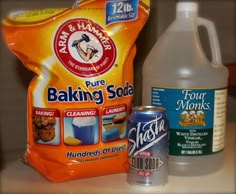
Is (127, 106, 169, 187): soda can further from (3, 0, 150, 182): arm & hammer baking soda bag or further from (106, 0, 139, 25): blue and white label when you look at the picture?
(106, 0, 139, 25): blue and white label

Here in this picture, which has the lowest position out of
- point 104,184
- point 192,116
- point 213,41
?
point 104,184

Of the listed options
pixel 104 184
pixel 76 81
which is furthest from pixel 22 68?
pixel 104 184

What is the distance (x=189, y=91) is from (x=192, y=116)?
5 centimetres

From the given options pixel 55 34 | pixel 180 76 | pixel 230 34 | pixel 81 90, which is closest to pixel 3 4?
pixel 55 34

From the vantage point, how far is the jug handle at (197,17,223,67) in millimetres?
818

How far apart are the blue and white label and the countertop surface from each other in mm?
305

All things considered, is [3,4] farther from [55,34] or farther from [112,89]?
[112,89]

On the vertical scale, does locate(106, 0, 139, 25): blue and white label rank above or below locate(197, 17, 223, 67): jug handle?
above

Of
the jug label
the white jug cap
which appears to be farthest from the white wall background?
the jug label

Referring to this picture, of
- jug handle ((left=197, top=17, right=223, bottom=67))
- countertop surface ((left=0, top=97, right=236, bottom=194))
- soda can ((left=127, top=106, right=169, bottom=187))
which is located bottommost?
countertop surface ((left=0, top=97, right=236, bottom=194))

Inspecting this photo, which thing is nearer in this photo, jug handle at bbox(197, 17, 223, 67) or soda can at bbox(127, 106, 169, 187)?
soda can at bbox(127, 106, 169, 187)

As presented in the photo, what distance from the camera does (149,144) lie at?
71cm

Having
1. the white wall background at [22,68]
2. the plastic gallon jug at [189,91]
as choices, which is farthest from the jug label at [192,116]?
the white wall background at [22,68]

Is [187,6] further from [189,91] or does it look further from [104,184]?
[104,184]
